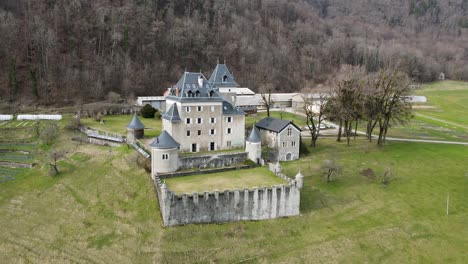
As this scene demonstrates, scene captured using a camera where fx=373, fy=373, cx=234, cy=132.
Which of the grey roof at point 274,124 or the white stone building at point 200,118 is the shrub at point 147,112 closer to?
the white stone building at point 200,118

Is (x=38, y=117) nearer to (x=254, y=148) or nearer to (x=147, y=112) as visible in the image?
(x=147, y=112)

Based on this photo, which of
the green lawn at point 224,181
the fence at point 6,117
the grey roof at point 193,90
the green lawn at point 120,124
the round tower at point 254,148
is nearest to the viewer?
the green lawn at point 224,181

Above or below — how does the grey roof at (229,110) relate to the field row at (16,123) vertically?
above

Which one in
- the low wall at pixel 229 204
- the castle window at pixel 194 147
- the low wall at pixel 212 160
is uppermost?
the castle window at pixel 194 147

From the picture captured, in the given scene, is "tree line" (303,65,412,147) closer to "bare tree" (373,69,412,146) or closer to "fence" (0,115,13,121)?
"bare tree" (373,69,412,146)

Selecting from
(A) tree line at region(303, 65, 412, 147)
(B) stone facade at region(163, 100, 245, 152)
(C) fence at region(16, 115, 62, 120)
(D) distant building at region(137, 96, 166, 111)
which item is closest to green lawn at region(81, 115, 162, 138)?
(C) fence at region(16, 115, 62, 120)

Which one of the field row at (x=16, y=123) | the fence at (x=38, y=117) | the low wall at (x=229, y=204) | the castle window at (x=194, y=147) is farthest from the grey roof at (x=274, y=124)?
the field row at (x=16, y=123)

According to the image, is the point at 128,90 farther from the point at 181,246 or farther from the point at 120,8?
the point at 181,246
